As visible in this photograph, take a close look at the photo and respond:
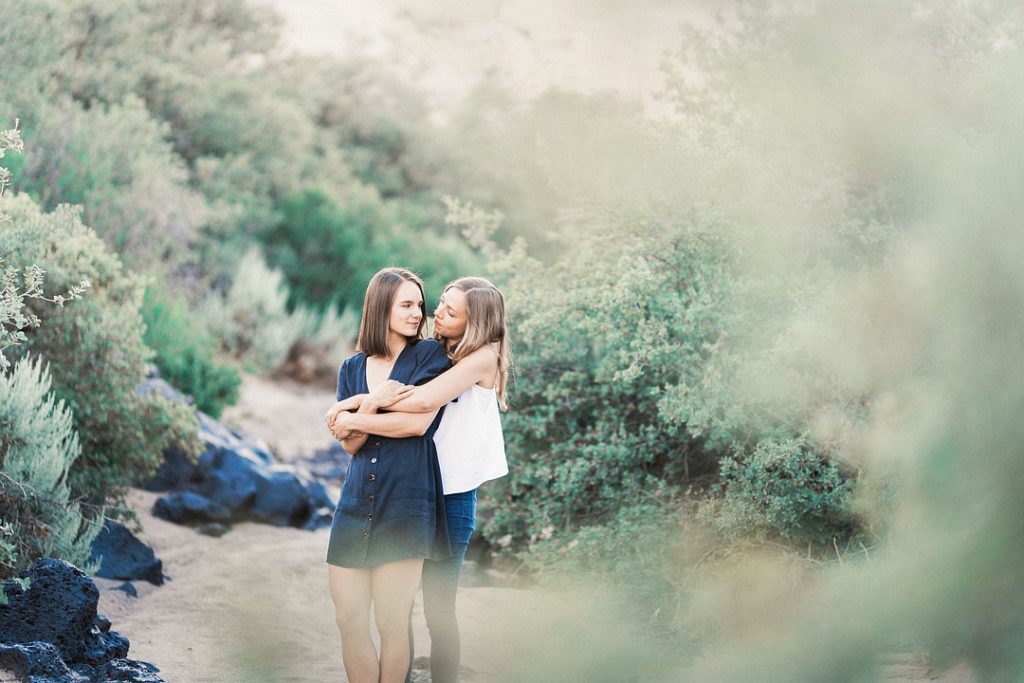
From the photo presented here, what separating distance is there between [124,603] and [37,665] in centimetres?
202

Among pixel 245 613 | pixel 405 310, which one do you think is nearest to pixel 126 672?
pixel 245 613

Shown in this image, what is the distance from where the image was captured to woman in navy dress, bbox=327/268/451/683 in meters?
3.65

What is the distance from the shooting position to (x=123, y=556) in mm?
6988

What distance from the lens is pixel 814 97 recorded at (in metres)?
6.76

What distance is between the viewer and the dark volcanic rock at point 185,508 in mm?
Answer: 8789

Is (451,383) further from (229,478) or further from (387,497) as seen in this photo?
(229,478)

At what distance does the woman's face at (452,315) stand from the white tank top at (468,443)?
0.23 m

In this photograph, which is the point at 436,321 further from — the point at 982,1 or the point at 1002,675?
the point at 982,1

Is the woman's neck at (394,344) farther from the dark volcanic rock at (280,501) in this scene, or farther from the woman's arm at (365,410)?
the dark volcanic rock at (280,501)

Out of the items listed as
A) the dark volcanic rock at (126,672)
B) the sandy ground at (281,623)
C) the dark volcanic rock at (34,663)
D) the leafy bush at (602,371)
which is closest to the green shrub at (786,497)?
the leafy bush at (602,371)

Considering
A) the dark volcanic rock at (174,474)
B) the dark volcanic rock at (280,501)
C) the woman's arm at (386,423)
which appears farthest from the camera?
the dark volcanic rock at (280,501)

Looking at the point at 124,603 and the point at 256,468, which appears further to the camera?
the point at 256,468

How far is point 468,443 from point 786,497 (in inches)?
102

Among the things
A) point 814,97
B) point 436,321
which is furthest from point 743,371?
point 436,321
